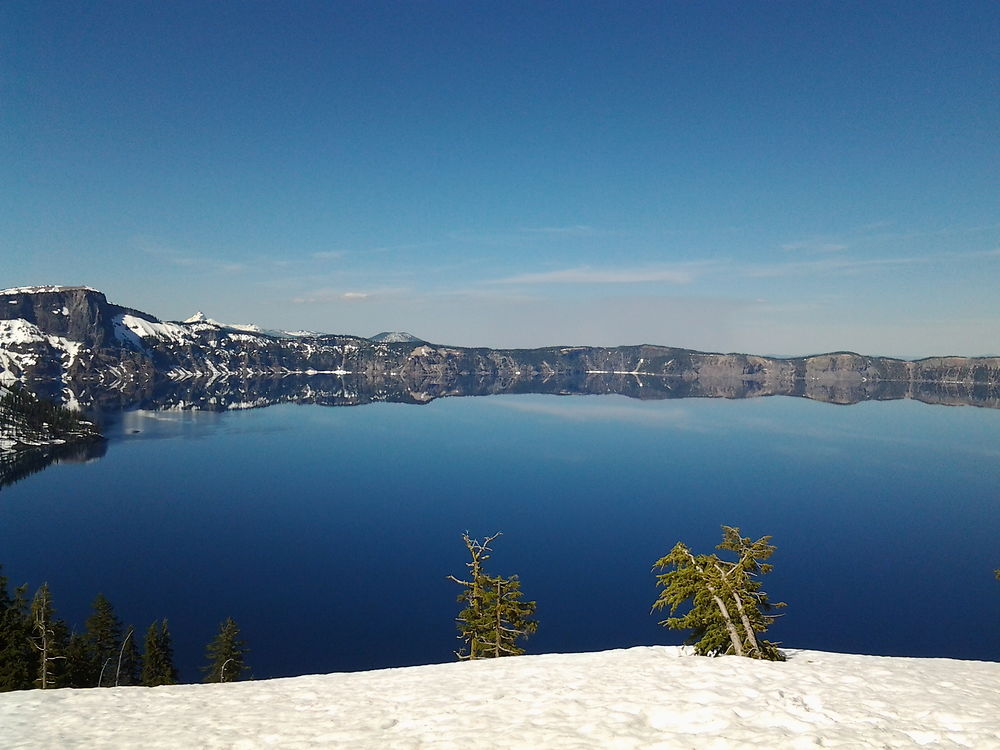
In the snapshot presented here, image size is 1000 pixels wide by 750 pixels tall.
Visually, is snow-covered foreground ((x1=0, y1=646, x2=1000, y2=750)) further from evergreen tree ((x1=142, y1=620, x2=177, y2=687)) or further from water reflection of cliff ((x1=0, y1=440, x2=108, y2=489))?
water reflection of cliff ((x1=0, y1=440, x2=108, y2=489))

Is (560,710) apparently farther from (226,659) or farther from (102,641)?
(102,641)

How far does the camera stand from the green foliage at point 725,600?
55.4 feet

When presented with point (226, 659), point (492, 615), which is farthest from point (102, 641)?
point (492, 615)

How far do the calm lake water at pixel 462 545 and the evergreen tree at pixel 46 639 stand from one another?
1451 cm

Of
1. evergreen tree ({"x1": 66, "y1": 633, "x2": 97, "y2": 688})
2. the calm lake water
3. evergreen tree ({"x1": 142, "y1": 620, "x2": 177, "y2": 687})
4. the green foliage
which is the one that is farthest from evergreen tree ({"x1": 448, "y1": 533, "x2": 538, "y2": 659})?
evergreen tree ({"x1": 66, "y1": 633, "x2": 97, "y2": 688})

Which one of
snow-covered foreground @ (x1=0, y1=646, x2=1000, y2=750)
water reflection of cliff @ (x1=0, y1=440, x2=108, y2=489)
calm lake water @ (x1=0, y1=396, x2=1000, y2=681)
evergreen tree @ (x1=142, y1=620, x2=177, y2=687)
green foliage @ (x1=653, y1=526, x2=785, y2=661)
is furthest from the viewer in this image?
water reflection of cliff @ (x1=0, y1=440, x2=108, y2=489)

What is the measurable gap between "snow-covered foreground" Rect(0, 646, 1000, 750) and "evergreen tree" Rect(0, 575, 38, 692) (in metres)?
40.2

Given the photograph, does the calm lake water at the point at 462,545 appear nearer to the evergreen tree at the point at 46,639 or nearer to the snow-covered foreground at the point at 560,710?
the evergreen tree at the point at 46,639

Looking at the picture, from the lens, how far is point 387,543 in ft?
317

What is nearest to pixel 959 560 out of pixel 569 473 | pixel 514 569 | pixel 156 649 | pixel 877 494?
pixel 877 494

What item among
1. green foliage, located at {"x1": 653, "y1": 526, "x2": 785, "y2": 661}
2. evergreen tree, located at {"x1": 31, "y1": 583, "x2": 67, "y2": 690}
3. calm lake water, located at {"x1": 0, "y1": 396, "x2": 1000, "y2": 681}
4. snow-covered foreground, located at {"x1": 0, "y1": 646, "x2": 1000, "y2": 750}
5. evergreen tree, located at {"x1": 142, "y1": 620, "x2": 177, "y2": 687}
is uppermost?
snow-covered foreground, located at {"x1": 0, "y1": 646, "x2": 1000, "y2": 750}

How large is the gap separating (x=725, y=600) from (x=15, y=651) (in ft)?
166

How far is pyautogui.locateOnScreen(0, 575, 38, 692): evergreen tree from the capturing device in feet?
127

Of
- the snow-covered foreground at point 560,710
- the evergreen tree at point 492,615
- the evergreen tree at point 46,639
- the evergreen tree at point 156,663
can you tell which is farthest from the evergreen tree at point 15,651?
the snow-covered foreground at point 560,710
